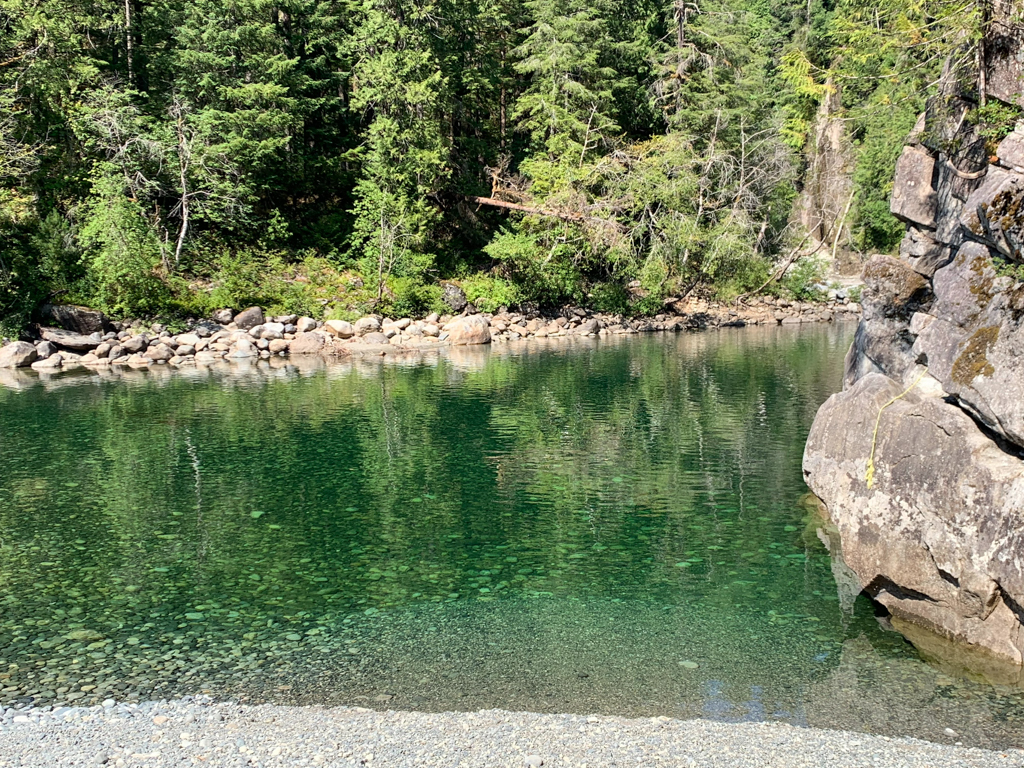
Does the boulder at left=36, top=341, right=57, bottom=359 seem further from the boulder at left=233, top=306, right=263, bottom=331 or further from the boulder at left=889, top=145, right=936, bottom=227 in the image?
the boulder at left=889, top=145, right=936, bottom=227

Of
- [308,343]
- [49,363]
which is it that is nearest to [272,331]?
[308,343]

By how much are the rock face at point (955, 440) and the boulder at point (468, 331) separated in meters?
25.7

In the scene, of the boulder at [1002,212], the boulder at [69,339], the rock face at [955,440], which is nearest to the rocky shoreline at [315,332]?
the boulder at [69,339]

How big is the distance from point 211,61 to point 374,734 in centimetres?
3516

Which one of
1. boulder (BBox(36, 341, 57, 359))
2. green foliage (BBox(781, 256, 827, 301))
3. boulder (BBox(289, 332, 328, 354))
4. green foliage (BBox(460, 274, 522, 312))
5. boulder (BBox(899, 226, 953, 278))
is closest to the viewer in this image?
boulder (BBox(899, 226, 953, 278))

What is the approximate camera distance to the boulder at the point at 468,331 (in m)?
36.2

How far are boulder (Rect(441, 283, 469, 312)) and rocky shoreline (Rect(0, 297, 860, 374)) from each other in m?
0.81

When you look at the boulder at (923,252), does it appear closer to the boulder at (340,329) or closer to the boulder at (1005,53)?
the boulder at (1005,53)

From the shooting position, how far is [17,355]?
96.8 feet

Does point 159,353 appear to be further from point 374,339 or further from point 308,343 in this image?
point 374,339

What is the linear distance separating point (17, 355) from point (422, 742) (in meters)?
29.1

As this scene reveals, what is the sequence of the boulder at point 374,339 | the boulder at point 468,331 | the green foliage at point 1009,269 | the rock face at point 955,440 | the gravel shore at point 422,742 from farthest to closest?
the boulder at point 468,331 → the boulder at point 374,339 → the green foliage at point 1009,269 → the rock face at point 955,440 → the gravel shore at point 422,742

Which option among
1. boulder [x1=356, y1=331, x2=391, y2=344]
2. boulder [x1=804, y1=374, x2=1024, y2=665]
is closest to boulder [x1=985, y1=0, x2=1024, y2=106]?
boulder [x1=804, y1=374, x2=1024, y2=665]

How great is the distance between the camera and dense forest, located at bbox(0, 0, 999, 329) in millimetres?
33312
